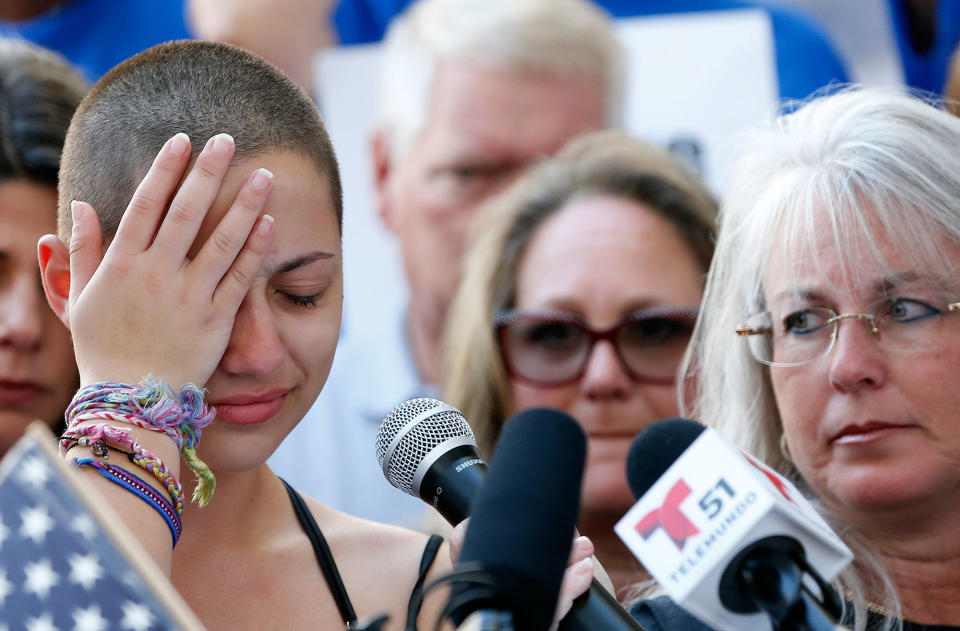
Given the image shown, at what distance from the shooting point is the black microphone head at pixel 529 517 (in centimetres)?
146

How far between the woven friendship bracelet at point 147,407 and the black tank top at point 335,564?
17.0 inches

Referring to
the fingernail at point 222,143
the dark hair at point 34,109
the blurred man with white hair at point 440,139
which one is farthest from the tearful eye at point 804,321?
the blurred man with white hair at point 440,139

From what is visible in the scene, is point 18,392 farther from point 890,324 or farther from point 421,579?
point 890,324

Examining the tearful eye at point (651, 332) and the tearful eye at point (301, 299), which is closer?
the tearful eye at point (301, 299)

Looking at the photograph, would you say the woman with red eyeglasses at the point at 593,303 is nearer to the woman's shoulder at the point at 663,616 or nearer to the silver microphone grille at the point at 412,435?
the woman's shoulder at the point at 663,616

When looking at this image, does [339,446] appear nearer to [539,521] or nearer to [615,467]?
[615,467]

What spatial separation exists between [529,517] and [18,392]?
5.60ft

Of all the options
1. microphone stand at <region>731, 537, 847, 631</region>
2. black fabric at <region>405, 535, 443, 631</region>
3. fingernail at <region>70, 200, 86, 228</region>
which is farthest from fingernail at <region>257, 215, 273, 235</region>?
microphone stand at <region>731, 537, 847, 631</region>

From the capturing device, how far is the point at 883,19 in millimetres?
5328

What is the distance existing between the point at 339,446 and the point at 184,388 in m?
2.74

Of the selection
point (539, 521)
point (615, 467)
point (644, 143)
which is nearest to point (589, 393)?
point (615, 467)

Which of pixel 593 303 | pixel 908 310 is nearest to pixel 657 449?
pixel 908 310

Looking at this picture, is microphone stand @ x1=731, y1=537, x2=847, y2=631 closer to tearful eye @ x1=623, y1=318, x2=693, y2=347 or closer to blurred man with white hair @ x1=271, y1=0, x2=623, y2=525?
tearful eye @ x1=623, y1=318, x2=693, y2=347

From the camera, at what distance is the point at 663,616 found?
255 cm
